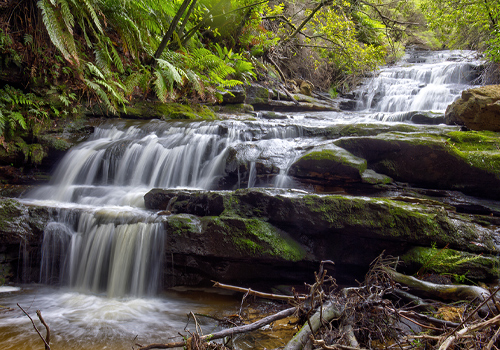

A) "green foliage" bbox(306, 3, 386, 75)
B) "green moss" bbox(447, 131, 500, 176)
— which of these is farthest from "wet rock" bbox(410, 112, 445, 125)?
"green foliage" bbox(306, 3, 386, 75)

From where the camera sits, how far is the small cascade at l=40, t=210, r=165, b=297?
370 centimetres

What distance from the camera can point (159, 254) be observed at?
12.1ft

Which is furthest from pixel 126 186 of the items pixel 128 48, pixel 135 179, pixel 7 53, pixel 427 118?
pixel 427 118

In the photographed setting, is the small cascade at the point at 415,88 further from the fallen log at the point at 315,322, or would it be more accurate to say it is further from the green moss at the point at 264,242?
the fallen log at the point at 315,322

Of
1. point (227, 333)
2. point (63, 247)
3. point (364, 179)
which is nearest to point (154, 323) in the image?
point (227, 333)

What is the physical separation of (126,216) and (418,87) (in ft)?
38.0

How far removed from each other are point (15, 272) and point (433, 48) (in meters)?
22.2

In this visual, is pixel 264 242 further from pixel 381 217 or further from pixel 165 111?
pixel 165 111

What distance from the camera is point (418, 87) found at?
1107 cm

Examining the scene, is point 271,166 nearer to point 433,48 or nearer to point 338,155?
point 338,155

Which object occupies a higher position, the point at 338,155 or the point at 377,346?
the point at 338,155

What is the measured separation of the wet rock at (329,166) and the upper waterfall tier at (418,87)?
6.57m

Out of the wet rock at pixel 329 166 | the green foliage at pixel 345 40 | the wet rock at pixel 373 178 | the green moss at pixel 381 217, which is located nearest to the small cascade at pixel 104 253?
the green moss at pixel 381 217

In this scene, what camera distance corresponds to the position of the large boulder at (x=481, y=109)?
18.3 ft
